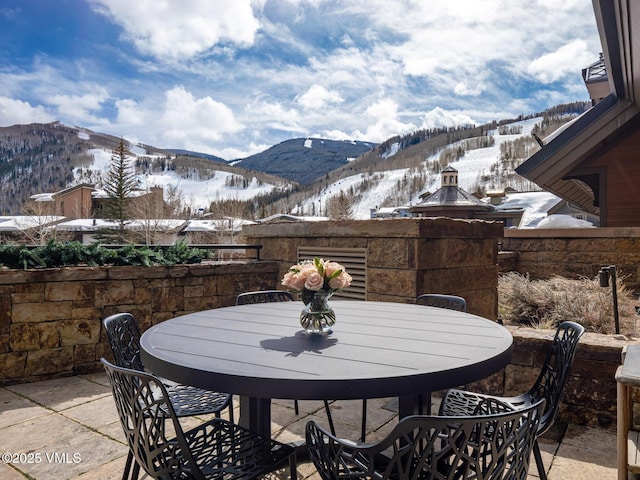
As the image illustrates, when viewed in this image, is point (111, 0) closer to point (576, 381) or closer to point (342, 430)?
point (342, 430)

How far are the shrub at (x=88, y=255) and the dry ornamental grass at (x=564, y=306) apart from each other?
3558 millimetres

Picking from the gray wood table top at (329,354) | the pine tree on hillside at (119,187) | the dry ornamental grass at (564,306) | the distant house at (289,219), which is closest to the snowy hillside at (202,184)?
Result: the pine tree on hillside at (119,187)

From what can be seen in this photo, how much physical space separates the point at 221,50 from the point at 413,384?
23084mm

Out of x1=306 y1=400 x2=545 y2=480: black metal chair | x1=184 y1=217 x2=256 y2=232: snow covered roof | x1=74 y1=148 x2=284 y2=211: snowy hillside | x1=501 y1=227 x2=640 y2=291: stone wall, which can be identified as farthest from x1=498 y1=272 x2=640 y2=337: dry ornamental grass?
x1=74 y1=148 x2=284 y2=211: snowy hillside

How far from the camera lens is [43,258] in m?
3.68

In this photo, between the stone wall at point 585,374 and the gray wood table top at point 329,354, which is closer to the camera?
the gray wood table top at point 329,354

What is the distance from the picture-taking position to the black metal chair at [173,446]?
136 centimetres

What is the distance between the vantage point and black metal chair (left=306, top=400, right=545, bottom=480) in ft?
3.52

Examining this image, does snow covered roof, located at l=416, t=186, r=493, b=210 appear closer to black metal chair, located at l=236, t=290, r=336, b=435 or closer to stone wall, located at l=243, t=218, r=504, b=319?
stone wall, located at l=243, t=218, r=504, b=319

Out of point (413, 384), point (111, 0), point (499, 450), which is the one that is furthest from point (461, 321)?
point (111, 0)

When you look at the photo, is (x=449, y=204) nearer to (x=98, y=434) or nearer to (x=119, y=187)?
(x=98, y=434)

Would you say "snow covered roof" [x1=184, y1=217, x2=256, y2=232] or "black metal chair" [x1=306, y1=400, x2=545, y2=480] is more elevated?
"snow covered roof" [x1=184, y1=217, x2=256, y2=232]

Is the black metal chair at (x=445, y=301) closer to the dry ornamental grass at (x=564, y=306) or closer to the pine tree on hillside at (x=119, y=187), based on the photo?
the dry ornamental grass at (x=564, y=306)

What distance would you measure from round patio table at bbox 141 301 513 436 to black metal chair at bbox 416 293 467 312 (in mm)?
442
